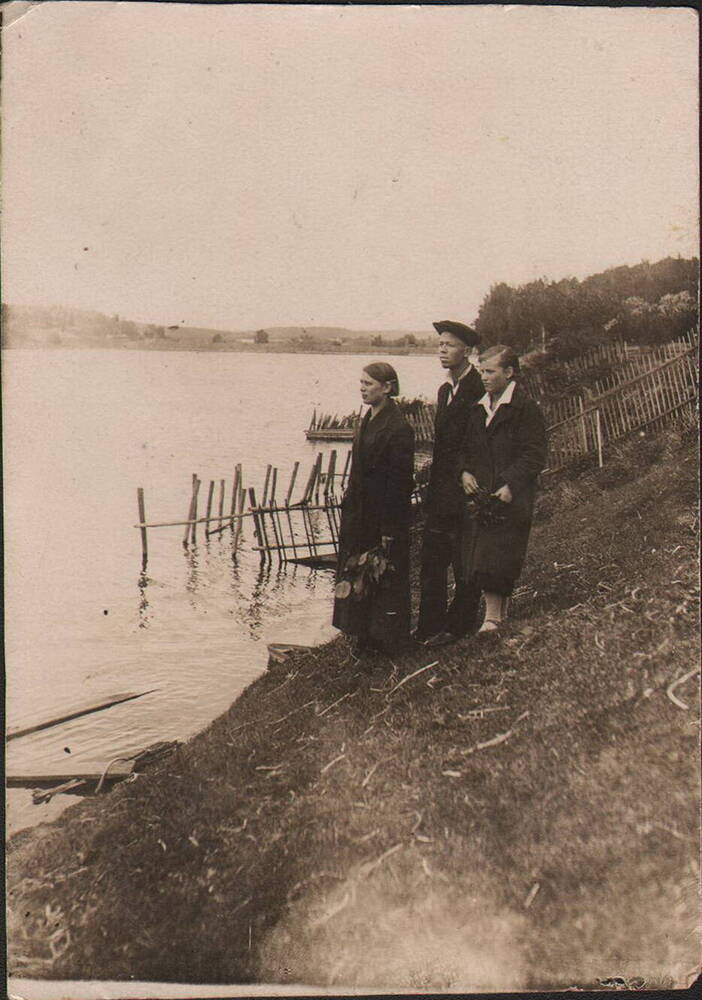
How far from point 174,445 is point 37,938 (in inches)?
74.1

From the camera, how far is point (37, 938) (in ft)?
9.66

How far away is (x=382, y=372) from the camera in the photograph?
3043 millimetres

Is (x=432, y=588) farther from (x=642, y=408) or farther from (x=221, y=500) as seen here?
(x=642, y=408)

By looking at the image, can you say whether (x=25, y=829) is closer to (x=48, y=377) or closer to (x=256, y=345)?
(x=48, y=377)

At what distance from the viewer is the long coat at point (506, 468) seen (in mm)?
3047

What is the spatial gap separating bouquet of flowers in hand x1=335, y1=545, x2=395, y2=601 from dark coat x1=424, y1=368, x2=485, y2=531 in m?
0.25

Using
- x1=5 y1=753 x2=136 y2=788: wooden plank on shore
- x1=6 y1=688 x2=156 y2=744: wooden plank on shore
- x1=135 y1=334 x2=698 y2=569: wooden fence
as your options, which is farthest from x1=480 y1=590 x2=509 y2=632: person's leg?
x1=5 y1=753 x2=136 y2=788: wooden plank on shore

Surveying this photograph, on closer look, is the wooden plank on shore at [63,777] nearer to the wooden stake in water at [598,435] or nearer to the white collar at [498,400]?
the white collar at [498,400]

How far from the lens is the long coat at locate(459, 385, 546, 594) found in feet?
10.00

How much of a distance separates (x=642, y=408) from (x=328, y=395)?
125 cm

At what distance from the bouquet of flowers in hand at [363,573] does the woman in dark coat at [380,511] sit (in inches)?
0.5

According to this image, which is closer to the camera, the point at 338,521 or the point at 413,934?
the point at 413,934

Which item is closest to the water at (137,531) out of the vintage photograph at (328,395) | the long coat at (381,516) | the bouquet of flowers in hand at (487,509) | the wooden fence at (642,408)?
the vintage photograph at (328,395)

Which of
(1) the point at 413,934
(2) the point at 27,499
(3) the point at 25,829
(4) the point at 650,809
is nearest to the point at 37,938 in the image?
(3) the point at 25,829
